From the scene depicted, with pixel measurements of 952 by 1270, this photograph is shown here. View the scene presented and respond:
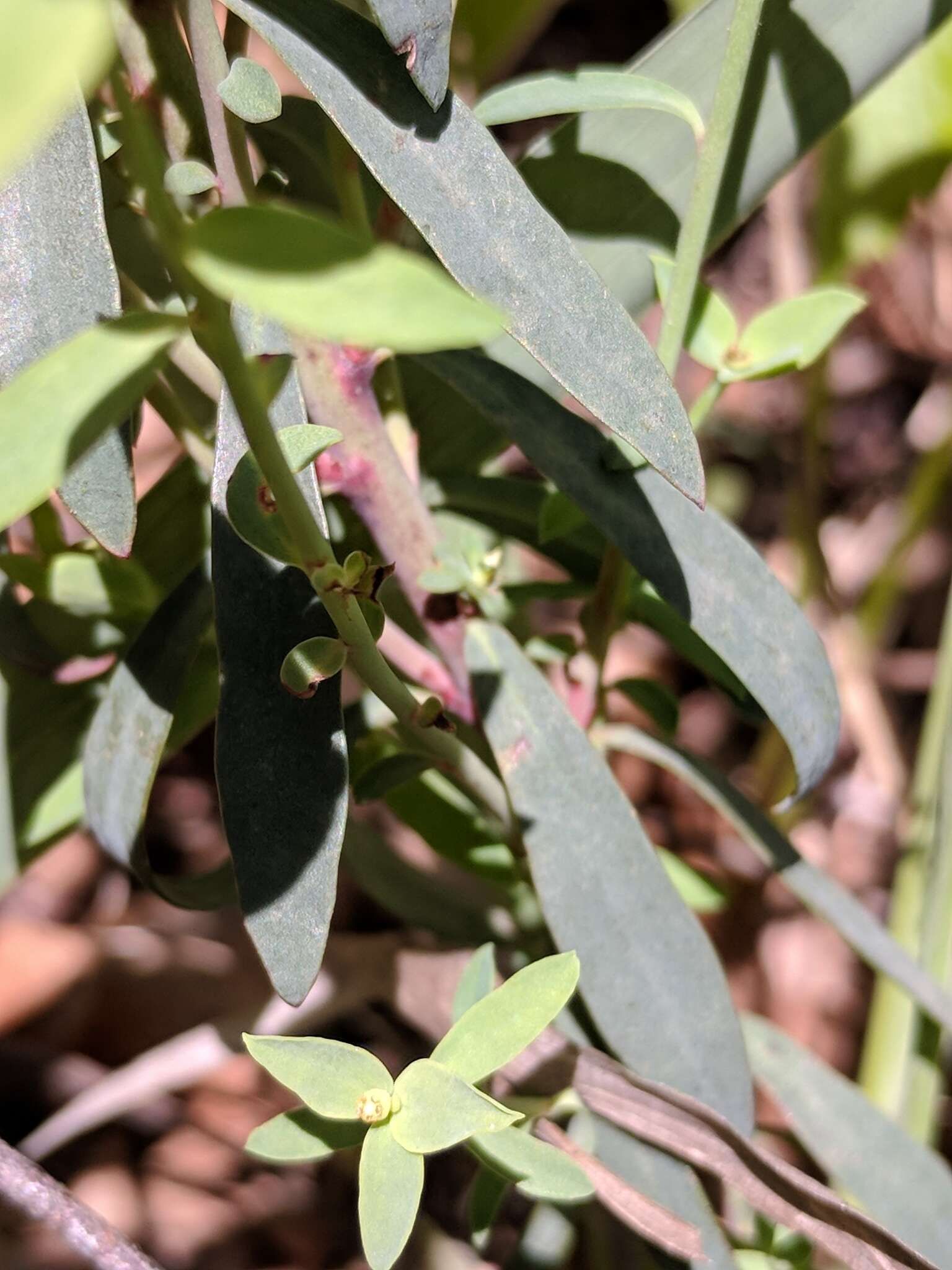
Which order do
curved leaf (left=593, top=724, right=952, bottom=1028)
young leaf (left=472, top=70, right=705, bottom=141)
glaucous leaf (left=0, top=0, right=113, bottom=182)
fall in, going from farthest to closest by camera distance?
curved leaf (left=593, top=724, right=952, bottom=1028), young leaf (left=472, top=70, right=705, bottom=141), glaucous leaf (left=0, top=0, right=113, bottom=182)

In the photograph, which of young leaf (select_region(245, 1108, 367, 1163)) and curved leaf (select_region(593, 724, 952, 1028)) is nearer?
young leaf (select_region(245, 1108, 367, 1163))

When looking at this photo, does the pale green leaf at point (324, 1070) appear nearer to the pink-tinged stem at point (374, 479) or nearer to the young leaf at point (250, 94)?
the pink-tinged stem at point (374, 479)

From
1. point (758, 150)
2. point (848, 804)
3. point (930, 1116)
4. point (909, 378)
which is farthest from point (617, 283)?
point (909, 378)

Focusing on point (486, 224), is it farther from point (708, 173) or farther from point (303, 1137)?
point (303, 1137)

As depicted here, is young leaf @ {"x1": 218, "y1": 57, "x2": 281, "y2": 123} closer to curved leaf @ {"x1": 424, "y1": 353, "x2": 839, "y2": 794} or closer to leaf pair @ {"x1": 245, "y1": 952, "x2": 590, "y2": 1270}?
curved leaf @ {"x1": 424, "y1": 353, "x2": 839, "y2": 794}

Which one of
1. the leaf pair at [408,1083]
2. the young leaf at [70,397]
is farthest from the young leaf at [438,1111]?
the young leaf at [70,397]

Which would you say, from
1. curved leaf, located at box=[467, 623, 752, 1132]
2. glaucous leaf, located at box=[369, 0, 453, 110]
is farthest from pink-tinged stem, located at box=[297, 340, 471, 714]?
glaucous leaf, located at box=[369, 0, 453, 110]

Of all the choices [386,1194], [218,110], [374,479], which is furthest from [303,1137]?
[218,110]

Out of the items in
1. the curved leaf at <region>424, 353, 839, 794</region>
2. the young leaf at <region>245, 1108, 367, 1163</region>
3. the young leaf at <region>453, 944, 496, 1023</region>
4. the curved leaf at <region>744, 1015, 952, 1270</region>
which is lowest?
the curved leaf at <region>744, 1015, 952, 1270</region>
